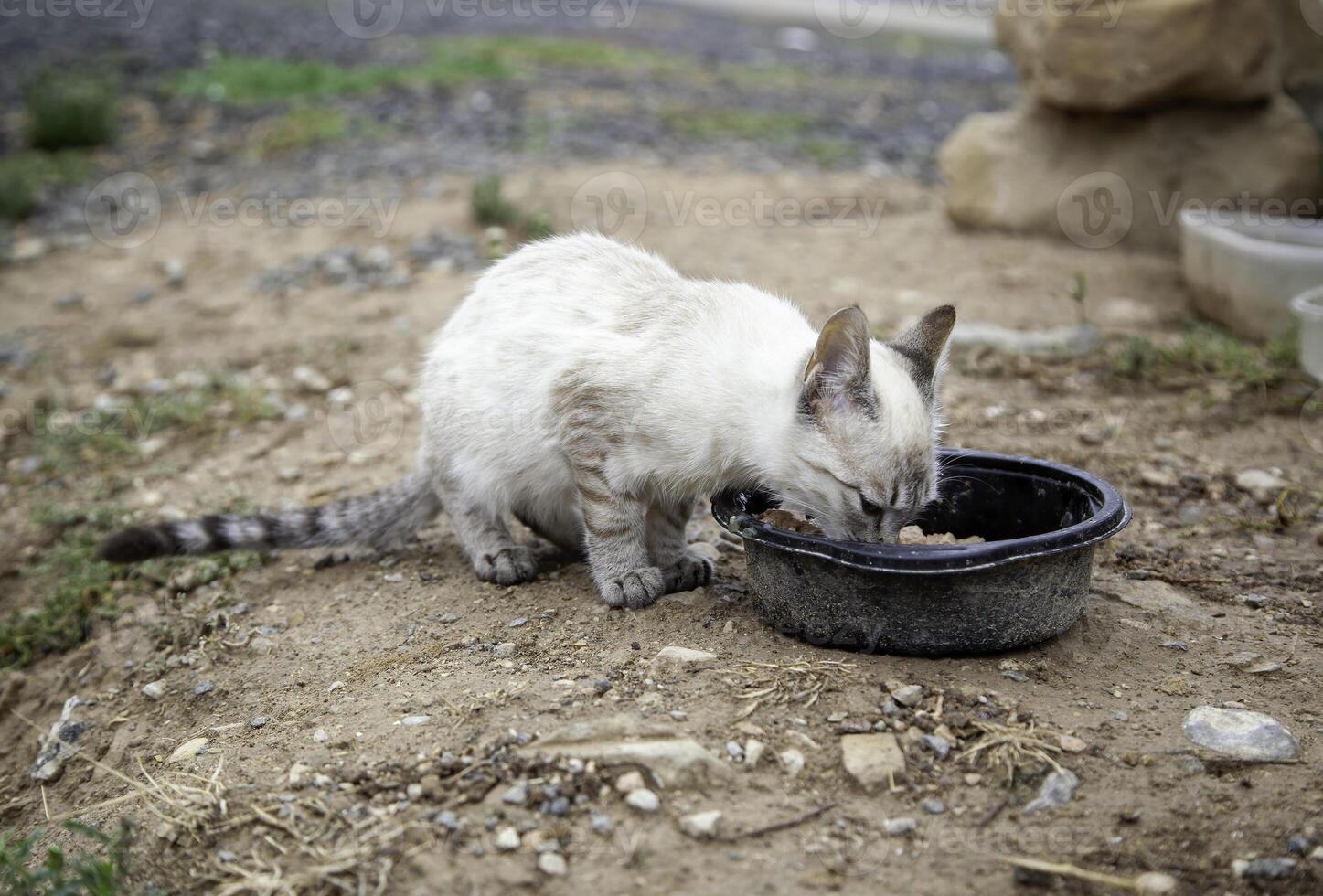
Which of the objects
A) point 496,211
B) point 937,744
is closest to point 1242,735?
point 937,744

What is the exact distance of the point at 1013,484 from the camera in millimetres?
4078

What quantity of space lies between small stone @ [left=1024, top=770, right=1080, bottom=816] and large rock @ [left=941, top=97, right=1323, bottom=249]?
5.99 m

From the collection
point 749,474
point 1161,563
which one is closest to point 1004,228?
point 1161,563

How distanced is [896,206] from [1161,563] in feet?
18.1

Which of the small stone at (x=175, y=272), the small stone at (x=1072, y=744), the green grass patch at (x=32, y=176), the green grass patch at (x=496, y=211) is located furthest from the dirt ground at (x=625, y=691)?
the green grass patch at (x=32, y=176)

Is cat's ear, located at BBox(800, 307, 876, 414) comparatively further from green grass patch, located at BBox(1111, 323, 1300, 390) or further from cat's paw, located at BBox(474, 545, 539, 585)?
green grass patch, located at BBox(1111, 323, 1300, 390)

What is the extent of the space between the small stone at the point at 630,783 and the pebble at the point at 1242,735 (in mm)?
1531

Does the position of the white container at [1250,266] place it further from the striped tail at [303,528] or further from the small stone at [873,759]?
the striped tail at [303,528]

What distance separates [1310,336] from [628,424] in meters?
3.87

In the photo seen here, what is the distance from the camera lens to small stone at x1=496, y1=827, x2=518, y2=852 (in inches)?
110

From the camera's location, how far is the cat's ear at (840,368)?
10.9 feet

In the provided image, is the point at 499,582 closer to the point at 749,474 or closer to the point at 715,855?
the point at 749,474

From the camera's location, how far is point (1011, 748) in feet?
10.2

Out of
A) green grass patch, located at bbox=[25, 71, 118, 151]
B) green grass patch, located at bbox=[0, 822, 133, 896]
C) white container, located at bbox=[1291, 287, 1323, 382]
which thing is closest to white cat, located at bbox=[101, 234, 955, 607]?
green grass patch, located at bbox=[0, 822, 133, 896]
